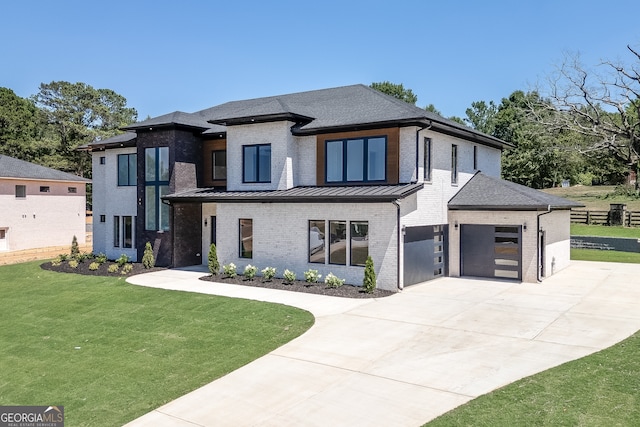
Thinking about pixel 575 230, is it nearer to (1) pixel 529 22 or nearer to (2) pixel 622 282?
(1) pixel 529 22

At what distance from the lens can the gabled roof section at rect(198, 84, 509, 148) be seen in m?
17.0

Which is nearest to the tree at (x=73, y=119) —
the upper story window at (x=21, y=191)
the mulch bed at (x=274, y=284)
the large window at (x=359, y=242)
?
the upper story window at (x=21, y=191)

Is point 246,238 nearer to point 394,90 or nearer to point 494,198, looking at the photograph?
→ point 494,198

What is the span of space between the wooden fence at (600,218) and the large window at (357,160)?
30.2 m

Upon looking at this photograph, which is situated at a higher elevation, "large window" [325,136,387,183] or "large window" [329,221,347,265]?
"large window" [325,136,387,183]

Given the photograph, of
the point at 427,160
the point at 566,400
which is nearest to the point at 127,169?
the point at 427,160

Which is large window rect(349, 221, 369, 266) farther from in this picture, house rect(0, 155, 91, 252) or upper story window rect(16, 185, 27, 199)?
upper story window rect(16, 185, 27, 199)

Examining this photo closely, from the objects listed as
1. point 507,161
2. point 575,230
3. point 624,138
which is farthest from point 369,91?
point 507,161

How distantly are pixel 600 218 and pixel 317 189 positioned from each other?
3298 centimetres

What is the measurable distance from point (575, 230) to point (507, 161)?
66.2 ft

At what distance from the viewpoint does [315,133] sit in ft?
61.2

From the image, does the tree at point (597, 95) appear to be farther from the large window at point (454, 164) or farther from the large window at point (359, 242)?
the large window at point (359, 242)

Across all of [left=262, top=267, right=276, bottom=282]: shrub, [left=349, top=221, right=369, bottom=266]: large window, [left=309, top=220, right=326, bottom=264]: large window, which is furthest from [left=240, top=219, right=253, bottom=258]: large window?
[left=349, top=221, right=369, bottom=266]: large window

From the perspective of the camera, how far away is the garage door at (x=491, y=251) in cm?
1827
